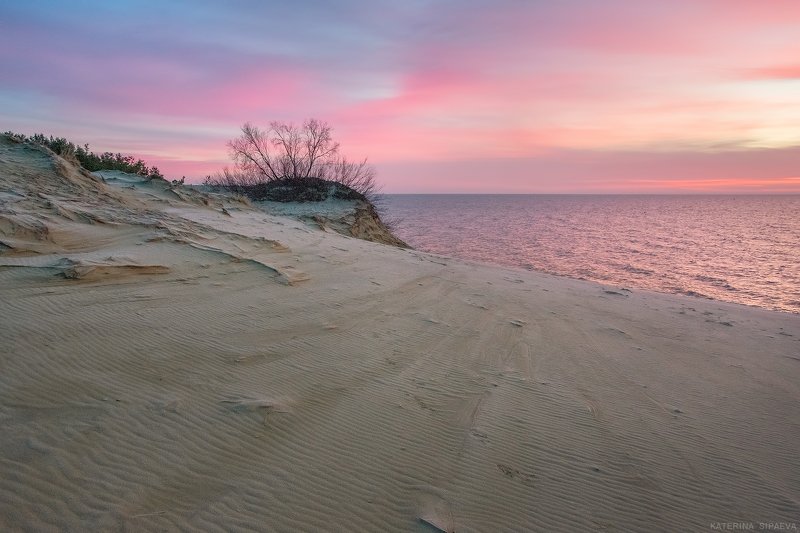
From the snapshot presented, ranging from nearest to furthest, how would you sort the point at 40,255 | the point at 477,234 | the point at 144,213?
the point at 40,255, the point at 144,213, the point at 477,234

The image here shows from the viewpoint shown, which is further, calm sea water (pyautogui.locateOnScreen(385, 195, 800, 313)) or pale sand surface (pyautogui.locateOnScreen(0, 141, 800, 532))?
calm sea water (pyautogui.locateOnScreen(385, 195, 800, 313))

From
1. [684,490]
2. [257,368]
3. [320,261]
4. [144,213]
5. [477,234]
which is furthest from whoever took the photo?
[477,234]

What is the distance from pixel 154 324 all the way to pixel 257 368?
1.30 m

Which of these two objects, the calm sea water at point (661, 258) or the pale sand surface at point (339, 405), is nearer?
the pale sand surface at point (339, 405)

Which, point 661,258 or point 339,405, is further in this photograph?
point 661,258

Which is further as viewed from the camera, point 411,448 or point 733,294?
point 733,294

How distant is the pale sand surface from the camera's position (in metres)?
2.39

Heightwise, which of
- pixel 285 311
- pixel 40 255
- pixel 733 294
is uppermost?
pixel 40 255

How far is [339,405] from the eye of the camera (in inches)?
133

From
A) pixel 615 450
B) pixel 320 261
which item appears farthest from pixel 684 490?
pixel 320 261

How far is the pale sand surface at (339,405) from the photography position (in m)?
2.39

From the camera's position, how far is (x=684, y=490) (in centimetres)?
286

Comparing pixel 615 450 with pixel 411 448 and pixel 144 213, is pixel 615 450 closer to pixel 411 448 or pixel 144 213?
pixel 411 448

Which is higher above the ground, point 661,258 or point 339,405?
point 339,405
